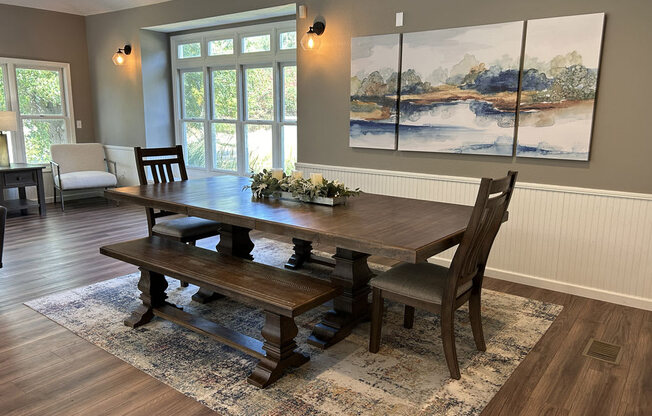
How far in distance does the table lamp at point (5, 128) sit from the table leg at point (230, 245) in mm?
3993

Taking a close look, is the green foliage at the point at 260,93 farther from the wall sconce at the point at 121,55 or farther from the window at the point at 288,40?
the wall sconce at the point at 121,55

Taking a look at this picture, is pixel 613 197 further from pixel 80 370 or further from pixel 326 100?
pixel 80 370

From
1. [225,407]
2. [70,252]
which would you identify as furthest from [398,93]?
[70,252]

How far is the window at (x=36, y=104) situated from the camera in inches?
241

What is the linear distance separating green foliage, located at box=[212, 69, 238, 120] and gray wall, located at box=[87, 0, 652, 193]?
0.77 meters

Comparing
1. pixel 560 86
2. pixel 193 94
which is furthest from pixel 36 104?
pixel 560 86

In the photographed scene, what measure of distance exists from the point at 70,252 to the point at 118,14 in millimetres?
3652

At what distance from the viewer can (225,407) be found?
204cm

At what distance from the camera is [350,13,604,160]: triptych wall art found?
127 inches

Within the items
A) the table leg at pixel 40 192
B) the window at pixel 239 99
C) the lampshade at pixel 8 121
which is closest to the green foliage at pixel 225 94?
the window at pixel 239 99

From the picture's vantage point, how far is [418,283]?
2.34 m

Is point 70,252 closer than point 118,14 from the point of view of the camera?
Yes

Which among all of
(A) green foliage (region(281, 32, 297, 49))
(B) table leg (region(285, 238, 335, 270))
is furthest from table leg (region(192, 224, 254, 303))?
(A) green foliage (region(281, 32, 297, 49))

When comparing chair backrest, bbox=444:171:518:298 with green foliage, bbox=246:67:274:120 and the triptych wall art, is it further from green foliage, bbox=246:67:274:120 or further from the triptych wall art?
green foliage, bbox=246:67:274:120
